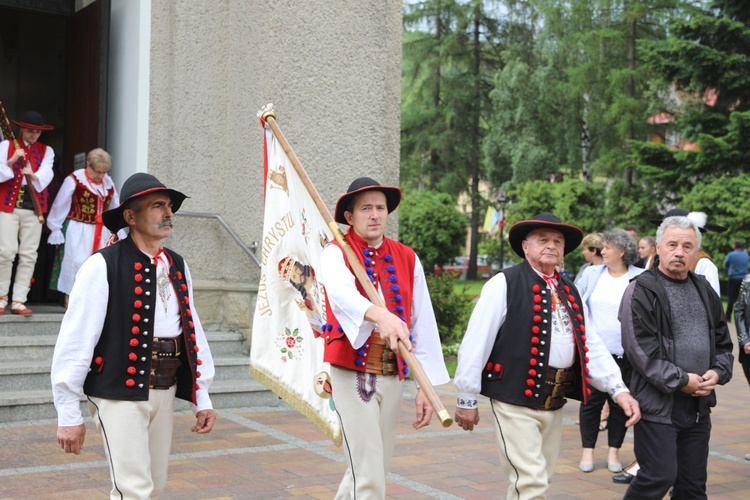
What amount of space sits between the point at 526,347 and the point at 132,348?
76.5 inches

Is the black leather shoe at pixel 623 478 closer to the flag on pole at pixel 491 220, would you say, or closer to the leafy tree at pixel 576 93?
the leafy tree at pixel 576 93

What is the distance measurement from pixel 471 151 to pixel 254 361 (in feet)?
127

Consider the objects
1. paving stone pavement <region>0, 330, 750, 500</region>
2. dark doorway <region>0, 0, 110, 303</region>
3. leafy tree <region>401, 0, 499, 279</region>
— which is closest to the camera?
paving stone pavement <region>0, 330, 750, 500</region>

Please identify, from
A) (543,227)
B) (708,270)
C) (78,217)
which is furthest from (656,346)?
(78,217)

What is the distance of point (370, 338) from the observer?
4359mm

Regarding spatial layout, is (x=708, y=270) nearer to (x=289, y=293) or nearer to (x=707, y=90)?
(x=289, y=293)

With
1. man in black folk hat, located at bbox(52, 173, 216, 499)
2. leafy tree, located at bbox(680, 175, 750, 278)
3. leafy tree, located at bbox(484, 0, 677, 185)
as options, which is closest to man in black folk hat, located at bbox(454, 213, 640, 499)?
man in black folk hat, located at bbox(52, 173, 216, 499)

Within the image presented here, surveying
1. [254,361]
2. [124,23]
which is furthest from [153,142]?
[254,361]

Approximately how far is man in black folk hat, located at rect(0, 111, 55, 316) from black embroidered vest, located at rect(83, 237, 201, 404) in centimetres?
568

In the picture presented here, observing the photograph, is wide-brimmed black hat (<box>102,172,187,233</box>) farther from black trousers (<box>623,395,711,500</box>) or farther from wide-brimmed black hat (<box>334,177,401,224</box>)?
black trousers (<box>623,395,711,500</box>)

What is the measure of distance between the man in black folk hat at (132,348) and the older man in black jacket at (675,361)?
7.78 feet

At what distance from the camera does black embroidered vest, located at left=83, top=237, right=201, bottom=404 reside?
3.90m

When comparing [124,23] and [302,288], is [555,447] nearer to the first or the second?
[302,288]

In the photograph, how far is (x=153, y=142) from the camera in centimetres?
1034
